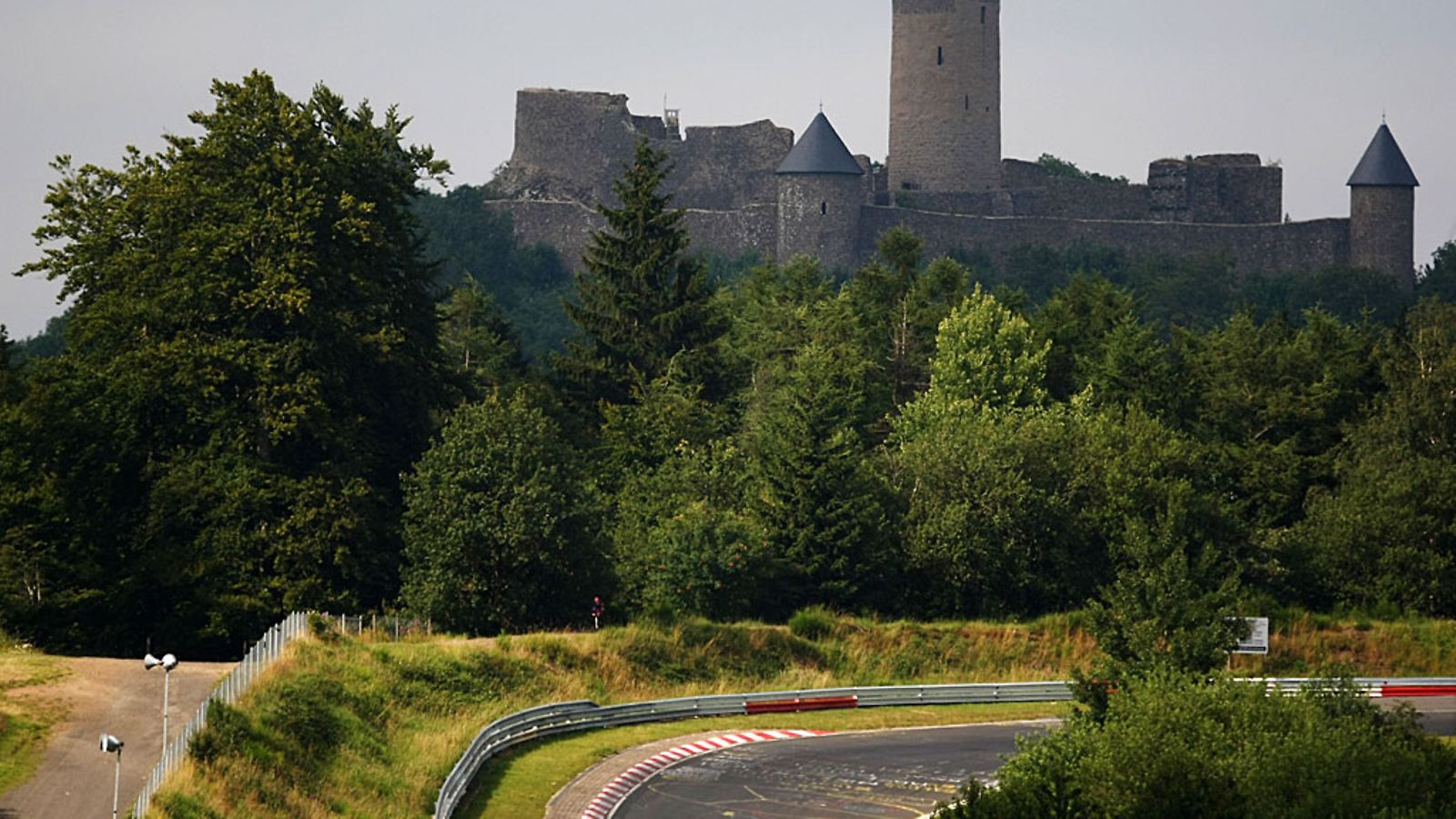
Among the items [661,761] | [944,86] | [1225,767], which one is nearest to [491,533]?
[661,761]

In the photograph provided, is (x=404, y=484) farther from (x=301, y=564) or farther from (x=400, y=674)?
(x=400, y=674)

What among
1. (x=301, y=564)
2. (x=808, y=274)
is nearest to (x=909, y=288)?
(x=808, y=274)

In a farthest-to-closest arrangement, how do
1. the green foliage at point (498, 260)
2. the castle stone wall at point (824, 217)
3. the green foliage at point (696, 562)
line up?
the green foliage at point (498, 260), the castle stone wall at point (824, 217), the green foliage at point (696, 562)

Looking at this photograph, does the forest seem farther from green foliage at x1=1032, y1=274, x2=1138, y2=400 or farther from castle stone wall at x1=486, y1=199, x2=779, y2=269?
castle stone wall at x1=486, y1=199, x2=779, y2=269

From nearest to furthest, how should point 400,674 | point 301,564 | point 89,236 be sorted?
1. point 400,674
2. point 301,564
3. point 89,236

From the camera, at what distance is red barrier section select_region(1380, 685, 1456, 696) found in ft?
140

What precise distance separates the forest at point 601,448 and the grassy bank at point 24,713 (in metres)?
7.68

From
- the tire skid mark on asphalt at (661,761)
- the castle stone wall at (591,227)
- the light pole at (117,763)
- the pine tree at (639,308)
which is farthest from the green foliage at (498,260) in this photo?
the light pole at (117,763)

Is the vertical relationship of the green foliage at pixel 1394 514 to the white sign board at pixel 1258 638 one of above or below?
above

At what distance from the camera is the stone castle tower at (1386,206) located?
272ft

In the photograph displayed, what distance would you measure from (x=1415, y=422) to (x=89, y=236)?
30.1 metres

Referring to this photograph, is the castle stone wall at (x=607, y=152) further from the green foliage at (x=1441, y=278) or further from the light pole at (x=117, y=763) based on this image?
the light pole at (x=117, y=763)

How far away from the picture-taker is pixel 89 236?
4828cm

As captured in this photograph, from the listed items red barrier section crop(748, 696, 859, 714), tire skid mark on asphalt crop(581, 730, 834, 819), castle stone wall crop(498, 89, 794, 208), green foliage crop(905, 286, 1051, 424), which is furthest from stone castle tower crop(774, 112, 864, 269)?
tire skid mark on asphalt crop(581, 730, 834, 819)
